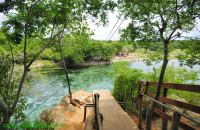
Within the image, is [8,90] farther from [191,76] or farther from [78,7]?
[191,76]

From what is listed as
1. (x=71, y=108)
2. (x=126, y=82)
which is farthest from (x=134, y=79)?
(x=71, y=108)

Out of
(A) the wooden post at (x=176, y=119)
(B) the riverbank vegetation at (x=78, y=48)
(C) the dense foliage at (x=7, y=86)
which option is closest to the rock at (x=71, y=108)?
(C) the dense foliage at (x=7, y=86)

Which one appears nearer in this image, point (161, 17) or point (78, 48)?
point (161, 17)

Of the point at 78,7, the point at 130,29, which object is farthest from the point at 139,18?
the point at 78,7

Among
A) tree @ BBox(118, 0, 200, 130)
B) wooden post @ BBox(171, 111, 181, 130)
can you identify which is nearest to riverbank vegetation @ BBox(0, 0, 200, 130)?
tree @ BBox(118, 0, 200, 130)

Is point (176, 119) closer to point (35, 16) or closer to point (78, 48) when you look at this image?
point (35, 16)

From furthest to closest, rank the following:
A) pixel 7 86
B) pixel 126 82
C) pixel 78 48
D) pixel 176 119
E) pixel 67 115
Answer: pixel 78 48 → pixel 126 82 → pixel 67 115 → pixel 7 86 → pixel 176 119

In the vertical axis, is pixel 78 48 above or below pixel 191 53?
above

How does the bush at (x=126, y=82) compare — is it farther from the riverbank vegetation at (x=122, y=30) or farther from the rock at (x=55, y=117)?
the rock at (x=55, y=117)

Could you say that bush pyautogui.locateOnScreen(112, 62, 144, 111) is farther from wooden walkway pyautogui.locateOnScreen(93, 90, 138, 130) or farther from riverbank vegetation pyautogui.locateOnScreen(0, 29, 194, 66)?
wooden walkway pyautogui.locateOnScreen(93, 90, 138, 130)

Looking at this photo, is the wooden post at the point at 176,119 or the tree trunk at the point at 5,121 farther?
the tree trunk at the point at 5,121

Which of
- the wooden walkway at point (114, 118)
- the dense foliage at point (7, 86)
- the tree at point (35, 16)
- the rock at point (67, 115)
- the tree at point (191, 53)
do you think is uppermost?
the tree at point (35, 16)

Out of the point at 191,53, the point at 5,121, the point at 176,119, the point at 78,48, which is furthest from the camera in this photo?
the point at 78,48

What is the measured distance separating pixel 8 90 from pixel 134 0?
6.66 meters
